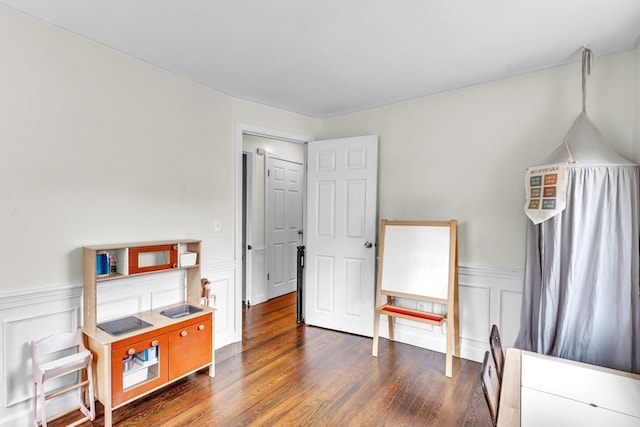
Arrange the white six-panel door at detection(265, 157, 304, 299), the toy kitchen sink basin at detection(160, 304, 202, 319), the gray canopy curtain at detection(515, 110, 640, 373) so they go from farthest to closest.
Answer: the white six-panel door at detection(265, 157, 304, 299) < the toy kitchen sink basin at detection(160, 304, 202, 319) < the gray canopy curtain at detection(515, 110, 640, 373)

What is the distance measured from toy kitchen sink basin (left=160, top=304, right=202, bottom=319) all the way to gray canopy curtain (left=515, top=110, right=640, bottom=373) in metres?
2.53

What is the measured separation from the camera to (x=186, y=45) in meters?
2.34

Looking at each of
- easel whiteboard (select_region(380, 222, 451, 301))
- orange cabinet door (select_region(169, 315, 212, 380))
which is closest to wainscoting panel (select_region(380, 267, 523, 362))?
easel whiteboard (select_region(380, 222, 451, 301))

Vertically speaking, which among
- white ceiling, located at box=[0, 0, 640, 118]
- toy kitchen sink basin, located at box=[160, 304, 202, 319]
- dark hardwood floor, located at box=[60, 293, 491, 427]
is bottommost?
dark hardwood floor, located at box=[60, 293, 491, 427]

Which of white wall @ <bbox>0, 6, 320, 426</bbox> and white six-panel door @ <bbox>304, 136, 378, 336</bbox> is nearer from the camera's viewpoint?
white wall @ <bbox>0, 6, 320, 426</bbox>

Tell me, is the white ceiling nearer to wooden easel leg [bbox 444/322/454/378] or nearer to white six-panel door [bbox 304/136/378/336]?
white six-panel door [bbox 304/136/378/336]

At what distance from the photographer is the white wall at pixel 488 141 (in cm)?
246

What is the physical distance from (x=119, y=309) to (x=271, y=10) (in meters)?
2.25

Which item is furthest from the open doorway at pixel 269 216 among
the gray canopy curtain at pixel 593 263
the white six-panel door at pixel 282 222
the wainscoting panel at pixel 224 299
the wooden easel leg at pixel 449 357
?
the gray canopy curtain at pixel 593 263

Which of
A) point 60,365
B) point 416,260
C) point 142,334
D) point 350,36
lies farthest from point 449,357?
point 60,365

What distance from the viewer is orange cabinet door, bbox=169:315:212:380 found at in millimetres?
2445

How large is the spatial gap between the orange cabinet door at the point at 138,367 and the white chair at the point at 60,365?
0.54ft

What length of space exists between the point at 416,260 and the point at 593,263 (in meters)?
1.26

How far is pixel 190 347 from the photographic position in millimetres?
2551
